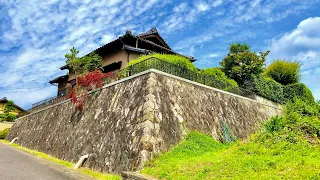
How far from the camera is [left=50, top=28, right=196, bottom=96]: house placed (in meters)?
22.3

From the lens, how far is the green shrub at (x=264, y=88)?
78.0 feet

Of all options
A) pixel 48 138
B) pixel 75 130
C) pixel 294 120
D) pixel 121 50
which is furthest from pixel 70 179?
pixel 121 50

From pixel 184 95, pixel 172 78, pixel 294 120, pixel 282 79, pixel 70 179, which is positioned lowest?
pixel 70 179

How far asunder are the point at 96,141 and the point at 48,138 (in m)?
9.27

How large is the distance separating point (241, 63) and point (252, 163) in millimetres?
20059

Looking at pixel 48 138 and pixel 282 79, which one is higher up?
pixel 282 79

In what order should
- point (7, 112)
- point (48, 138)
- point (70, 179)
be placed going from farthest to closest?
point (7, 112) < point (48, 138) < point (70, 179)

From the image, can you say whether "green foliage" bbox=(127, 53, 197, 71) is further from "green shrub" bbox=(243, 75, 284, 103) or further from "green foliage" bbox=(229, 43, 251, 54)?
"green foliage" bbox=(229, 43, 251, 54)

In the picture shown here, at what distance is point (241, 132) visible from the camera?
54.7 feet

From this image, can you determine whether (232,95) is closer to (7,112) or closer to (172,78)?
(172,78)

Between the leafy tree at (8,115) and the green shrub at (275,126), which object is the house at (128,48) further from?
the leafy tree at (8,115)

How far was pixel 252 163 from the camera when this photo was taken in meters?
7.77

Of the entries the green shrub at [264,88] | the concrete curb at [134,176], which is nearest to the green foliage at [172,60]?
the concrete curb at [134,176]

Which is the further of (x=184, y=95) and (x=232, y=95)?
(x=232, y=95)
